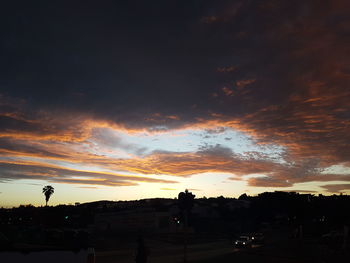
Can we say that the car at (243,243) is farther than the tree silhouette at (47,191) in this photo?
No

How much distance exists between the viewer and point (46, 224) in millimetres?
81438

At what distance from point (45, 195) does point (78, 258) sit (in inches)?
5379

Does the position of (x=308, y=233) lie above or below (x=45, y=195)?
below

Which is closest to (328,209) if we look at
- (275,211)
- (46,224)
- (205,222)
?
(275,211)

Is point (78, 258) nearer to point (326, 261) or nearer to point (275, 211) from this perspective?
point (326, 261)

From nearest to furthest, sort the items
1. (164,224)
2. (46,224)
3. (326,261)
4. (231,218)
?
1. (326,261)
2. (46,224)
3. (164,224)
4. (231,218)

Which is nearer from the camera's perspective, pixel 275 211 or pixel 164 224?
pixel 164 224

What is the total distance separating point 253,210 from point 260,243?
192ft

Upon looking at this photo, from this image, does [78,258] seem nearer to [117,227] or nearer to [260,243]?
[260,243]

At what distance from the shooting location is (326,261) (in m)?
27.4

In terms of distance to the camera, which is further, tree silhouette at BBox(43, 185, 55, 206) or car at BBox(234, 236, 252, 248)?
tree silhouette at BBox(43, 185, 55, 206)

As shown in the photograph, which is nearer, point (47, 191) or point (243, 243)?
point (243, 243)

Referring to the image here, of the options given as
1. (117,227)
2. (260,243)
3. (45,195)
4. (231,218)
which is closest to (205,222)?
(231,218)

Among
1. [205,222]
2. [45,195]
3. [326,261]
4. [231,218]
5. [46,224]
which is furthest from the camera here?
[45,195]
